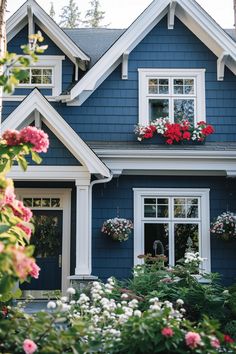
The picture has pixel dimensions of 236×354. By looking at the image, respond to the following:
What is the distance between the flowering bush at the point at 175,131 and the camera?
10.1 m

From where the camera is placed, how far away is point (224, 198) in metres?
10.1

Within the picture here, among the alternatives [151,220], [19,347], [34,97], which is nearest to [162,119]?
[151,220]

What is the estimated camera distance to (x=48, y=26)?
37.2 feet

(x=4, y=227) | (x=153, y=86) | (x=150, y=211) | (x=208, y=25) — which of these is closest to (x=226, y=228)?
(x=150, y=211)

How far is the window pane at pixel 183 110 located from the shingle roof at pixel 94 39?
2.65 m

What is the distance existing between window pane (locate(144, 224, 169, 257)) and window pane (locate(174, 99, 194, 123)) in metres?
2.28

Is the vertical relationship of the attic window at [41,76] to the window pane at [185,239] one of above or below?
above

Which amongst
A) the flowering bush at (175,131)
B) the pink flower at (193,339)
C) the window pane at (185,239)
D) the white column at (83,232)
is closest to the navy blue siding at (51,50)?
the flowering bush at (175,131)

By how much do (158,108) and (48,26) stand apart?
126 inches

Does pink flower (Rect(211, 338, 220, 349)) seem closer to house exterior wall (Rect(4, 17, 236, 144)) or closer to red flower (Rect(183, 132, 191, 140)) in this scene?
red flower (Rect(183, 132, 191, 140))

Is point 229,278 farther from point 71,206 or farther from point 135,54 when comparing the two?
point 135,54

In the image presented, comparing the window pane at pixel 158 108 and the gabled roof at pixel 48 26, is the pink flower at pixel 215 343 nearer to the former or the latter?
the window pane at pixel 158 108

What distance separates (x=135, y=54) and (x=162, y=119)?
158 cm

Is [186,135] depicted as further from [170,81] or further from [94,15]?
[94,15]
